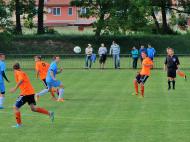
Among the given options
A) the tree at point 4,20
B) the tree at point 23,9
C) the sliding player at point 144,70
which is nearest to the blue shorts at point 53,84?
Result: the sliding player at point 144,70

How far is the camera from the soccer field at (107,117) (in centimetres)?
1641

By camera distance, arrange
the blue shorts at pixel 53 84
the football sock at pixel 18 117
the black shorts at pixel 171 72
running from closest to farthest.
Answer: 1. the football sock at pixel 18 117
2. the blue shorts at pixel 53 84
3. the black shorts at pixel 171 72

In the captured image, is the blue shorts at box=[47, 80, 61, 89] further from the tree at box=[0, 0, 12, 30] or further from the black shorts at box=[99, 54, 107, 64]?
the tree at box=[0, 0, 12, 30]

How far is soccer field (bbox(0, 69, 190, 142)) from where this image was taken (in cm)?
1641

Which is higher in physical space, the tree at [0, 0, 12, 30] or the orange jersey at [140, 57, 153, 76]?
the tree at [0, 0, 12, 30]

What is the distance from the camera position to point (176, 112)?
21.4 meters

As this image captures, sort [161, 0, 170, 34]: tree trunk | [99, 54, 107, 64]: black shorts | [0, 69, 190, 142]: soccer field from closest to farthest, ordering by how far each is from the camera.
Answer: [0, 69, 190, 142]: soccer field
[99, 54, 107, 64]: black shorts
[161, 0, 170, 34]: tree trunk

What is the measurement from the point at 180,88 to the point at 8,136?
1601 cm

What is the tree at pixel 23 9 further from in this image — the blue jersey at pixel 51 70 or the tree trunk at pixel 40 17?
the blue jersey at pixel 51 70

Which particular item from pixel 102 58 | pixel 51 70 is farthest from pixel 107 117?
pixel 102 58

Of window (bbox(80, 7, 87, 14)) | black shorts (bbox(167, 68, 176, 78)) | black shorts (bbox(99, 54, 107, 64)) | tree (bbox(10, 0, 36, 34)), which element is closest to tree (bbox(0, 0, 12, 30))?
black shorts (bbox(99, 54, 107, 64))

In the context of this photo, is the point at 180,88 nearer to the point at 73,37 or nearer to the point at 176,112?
the point at 176,112

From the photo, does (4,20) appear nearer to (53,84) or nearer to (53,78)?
(53,84)

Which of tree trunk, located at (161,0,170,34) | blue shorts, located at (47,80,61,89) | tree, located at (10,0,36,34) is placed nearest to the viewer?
blue shorts, located at (47,80,61,89)
